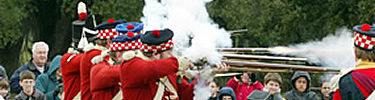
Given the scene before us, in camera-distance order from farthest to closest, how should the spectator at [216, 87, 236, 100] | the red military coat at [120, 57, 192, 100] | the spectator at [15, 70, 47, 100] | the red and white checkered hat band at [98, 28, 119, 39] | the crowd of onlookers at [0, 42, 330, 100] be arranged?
the spectator at [15, 70, 47, 100] → the spectator at [216, 87, 236, 100] → the crowd of onlookers at [0, 42, 330, 100] → the red and white checkered hat band at [98, 28, 119, 39] → the red military coat at [120, 57, 192, 100]

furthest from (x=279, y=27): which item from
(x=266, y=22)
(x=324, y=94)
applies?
(x=324, y=94)

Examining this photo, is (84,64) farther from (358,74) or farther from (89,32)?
(358,74)

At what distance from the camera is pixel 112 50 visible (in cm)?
728

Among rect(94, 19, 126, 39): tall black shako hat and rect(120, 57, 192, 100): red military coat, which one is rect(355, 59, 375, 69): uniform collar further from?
rect(94, 19, 126, 39): tall black shako hat

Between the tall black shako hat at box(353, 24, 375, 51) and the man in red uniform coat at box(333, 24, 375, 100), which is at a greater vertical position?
the tall black shako hat at box(353, 24, 375, 51)

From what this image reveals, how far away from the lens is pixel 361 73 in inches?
238

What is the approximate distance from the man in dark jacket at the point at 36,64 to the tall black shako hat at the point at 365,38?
250 inches

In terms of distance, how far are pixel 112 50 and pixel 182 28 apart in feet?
2.87

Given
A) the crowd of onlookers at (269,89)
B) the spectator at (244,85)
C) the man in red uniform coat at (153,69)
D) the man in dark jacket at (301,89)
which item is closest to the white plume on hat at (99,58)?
the man in red uniform coat at (153,69)

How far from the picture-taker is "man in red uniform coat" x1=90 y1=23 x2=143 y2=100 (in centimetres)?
Result: 716

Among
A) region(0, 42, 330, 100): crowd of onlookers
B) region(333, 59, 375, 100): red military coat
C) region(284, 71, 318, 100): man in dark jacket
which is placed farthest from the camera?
region(284, 71, 318, 100): man in dark jacket

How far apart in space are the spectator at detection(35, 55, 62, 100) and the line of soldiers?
222 cm

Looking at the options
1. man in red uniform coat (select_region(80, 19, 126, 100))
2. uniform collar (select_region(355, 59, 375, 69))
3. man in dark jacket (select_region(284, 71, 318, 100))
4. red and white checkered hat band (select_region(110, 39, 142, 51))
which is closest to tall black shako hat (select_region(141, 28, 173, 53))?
red and white checkered hat band (select_region(110, 39, 142, 51))

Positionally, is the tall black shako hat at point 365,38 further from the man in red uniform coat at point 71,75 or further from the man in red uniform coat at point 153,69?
the man in red uniform coat at point 71,75
